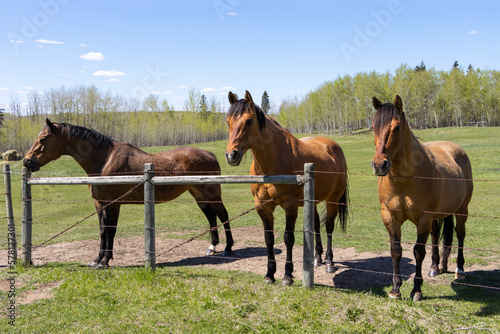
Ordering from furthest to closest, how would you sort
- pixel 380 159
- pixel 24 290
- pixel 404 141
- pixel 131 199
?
pixel 131 199
pixel 24 290
pixel 404 141
pixel 380 159

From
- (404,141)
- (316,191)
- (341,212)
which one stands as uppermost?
(404,141)

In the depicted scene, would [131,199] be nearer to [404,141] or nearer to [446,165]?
[404,141]

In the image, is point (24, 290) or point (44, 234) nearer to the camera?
point (24, 290)

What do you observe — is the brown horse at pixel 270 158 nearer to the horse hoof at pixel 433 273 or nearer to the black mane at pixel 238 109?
the black mane at pixel 238 109

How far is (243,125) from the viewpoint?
452cm

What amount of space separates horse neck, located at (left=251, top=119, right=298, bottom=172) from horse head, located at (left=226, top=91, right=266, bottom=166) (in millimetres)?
136

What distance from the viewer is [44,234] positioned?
910 cm

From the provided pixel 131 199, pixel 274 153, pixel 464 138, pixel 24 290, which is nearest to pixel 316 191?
pixel 274 153

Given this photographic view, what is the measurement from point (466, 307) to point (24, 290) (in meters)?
5.53

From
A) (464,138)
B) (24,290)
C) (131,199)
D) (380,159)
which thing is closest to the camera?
(380,159)

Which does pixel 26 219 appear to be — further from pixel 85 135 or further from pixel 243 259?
pixel 243 259

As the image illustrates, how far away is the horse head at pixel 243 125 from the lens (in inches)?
173

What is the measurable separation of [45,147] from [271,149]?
4421 millimetres

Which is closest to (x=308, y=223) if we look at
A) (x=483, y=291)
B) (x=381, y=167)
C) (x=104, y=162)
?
(x=381, y=167)
